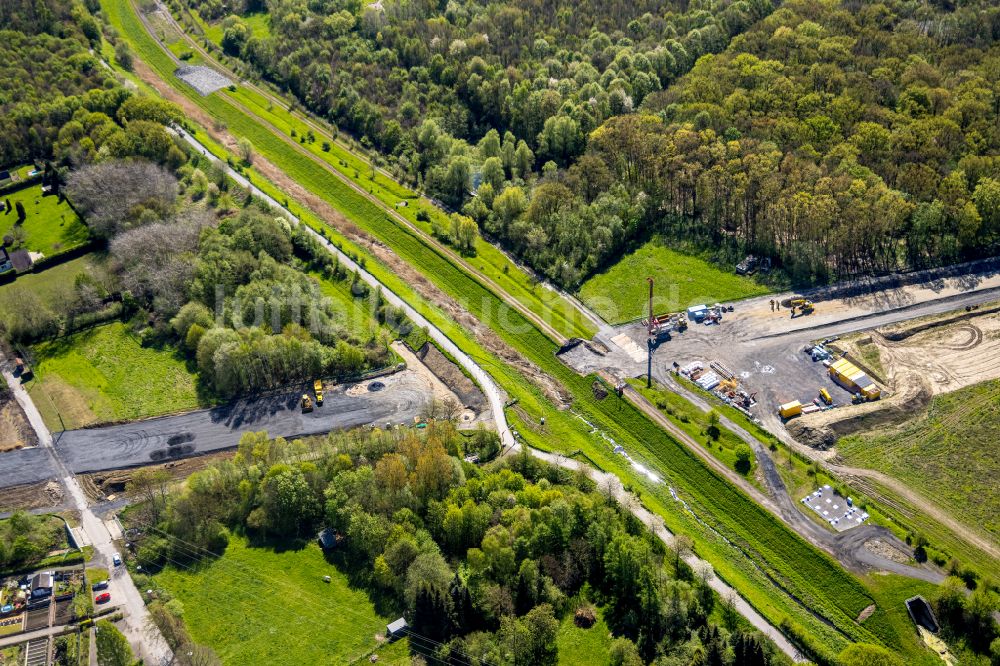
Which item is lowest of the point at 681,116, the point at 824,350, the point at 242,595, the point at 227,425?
the point at 242,595

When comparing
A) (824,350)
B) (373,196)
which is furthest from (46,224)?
(824,350)

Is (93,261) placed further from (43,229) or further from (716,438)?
(716,438)

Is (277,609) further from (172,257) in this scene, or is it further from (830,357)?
(830,357)

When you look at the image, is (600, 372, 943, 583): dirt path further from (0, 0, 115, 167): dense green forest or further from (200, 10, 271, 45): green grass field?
(200, 10, 271, 45): green grass field

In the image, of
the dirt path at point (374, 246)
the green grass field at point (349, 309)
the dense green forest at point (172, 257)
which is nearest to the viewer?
A: the dense green forest at point (172, 257)

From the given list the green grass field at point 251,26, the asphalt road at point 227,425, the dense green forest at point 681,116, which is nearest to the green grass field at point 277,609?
the asphalt road at point 227,425

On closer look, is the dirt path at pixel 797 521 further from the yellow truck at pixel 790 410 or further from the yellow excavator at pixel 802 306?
the yellow excavator at pixel 802 306
